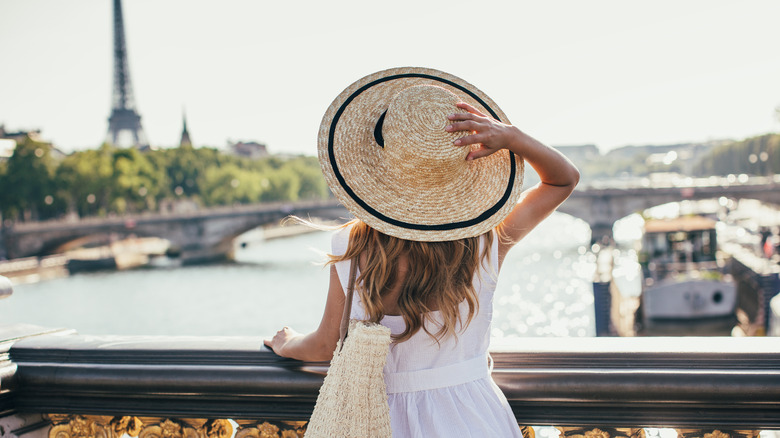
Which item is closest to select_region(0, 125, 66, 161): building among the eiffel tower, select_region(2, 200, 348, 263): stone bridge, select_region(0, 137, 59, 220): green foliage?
the eiffel tower

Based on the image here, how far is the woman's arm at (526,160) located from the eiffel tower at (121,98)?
5448 cm

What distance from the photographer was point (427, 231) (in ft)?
3.79

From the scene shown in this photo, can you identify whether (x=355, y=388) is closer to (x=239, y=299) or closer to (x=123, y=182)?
(x=239, y=299)

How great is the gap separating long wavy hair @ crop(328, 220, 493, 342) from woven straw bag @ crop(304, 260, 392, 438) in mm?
67

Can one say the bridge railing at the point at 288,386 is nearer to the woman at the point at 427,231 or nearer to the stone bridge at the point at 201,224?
the woman at the point at 427,231

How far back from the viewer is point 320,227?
136cm

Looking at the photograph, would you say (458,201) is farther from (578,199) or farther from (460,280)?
(578,199)

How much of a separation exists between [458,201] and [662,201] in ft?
113

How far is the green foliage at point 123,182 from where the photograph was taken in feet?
116

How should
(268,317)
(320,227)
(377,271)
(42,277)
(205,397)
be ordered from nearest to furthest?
(377,271) < (320,227) < (205,397) < (268,317) < (42,277)

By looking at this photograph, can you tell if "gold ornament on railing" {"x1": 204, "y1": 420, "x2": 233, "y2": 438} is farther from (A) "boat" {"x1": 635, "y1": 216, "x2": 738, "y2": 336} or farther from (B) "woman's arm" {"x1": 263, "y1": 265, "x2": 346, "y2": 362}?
(A) "boat" {"x1": 635, "y1": 216, "x2": 738, "y2": 336}

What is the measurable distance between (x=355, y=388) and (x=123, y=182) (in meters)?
39.1

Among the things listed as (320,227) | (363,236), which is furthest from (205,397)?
(363,236)

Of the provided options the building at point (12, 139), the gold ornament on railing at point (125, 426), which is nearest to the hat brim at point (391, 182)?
the gold ornament on railing at point (125, 426)
